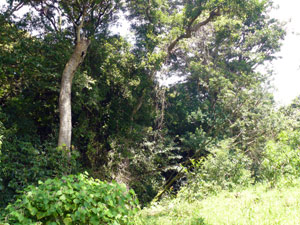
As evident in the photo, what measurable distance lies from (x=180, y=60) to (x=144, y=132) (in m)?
5.42

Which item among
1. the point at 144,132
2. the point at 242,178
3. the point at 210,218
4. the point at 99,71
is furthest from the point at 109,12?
the point at 210,218

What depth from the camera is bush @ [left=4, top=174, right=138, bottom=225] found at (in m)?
2.56

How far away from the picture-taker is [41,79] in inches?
312

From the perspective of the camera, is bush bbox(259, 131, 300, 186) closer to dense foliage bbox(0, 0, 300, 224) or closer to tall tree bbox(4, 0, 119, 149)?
dense foliage bbox(0, 0, 300, 224)

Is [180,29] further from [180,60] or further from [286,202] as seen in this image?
[286,202]

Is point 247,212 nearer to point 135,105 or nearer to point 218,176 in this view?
point 218,176

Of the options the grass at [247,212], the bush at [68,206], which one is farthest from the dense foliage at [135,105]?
the grass at [247,212]

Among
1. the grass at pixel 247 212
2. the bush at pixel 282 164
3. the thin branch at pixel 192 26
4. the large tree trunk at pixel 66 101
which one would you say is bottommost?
the grass at pixel 247 212

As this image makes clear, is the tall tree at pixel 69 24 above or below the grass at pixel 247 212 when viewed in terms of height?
above

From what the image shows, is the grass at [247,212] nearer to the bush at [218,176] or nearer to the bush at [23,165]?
the bush at [218,176]

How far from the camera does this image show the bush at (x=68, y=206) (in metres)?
2.56

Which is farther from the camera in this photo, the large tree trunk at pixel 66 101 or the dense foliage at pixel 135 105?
the large tree trunk at pixel 66 101

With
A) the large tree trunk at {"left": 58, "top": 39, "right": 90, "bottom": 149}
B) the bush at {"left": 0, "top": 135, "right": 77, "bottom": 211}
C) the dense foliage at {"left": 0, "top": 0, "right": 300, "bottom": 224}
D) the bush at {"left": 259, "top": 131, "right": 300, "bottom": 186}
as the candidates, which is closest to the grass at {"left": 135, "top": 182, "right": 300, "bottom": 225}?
the bush at {"left": 259, "top": 131, "right": 300, "bottom": 186}

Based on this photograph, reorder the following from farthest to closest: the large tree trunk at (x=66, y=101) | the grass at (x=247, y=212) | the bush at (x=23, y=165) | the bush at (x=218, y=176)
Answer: the bush at (x=218, y=176) → the large tree trunk at (x=66, y=101) → the bush at (x=23, y=165) → the grass at (x=247, y=212)
